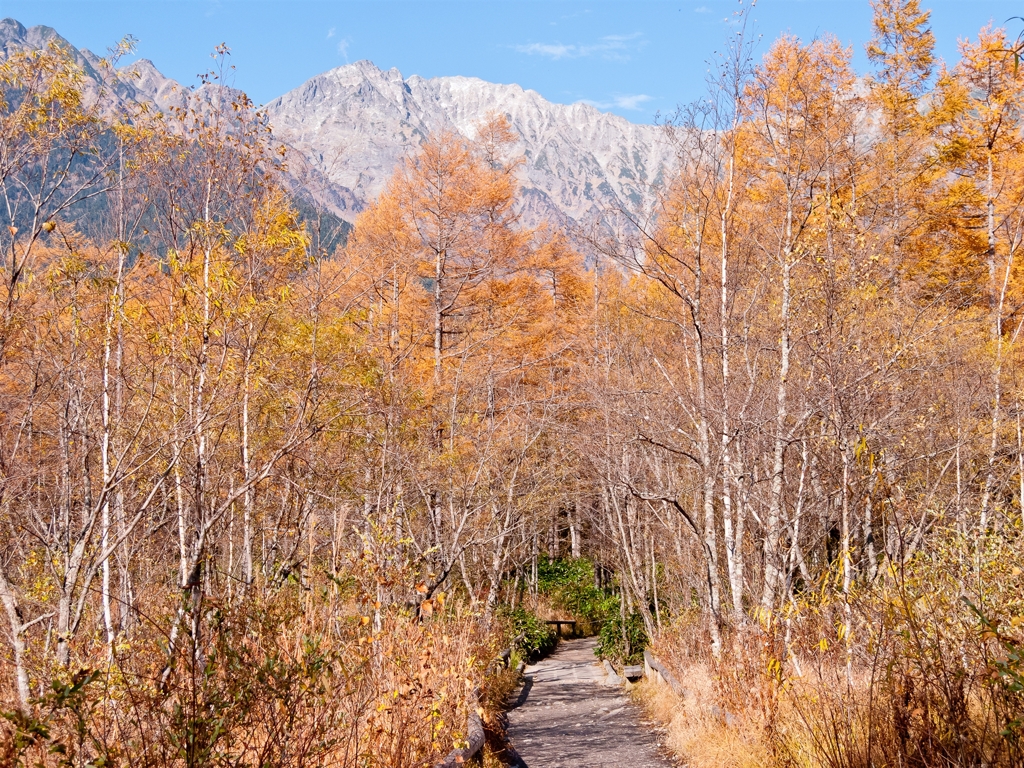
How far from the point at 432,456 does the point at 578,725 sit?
12.8 ft

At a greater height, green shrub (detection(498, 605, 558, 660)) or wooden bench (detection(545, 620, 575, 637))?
green shrub (detection(498, 605, 558, 660))

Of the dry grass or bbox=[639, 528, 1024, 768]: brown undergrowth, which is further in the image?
the dry grass

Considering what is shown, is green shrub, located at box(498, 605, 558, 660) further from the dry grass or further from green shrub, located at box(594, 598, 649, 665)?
the dry grass

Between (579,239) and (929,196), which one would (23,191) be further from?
(929,196)

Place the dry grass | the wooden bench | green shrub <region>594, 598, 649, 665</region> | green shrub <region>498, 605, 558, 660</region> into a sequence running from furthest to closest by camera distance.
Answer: the wooden bench < green shrub <region>498, 605, 558, 660</region> < green shrub <region>594, 598, 649, 665</region> < the dry grass

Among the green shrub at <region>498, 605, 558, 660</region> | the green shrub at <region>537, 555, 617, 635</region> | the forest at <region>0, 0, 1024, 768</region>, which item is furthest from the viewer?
the green shrub at <region>537, 555, 617, 635</region>

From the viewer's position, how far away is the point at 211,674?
301 cm

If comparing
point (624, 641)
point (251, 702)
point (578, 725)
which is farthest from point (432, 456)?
point (251, 702)

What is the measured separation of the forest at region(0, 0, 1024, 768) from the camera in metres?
3.56

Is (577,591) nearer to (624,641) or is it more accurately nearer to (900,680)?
(624,641)

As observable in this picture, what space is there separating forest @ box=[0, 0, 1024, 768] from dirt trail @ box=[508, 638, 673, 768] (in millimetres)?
547

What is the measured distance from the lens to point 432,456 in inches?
411

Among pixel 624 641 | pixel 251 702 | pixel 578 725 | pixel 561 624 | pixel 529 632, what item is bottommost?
pixel 561 624

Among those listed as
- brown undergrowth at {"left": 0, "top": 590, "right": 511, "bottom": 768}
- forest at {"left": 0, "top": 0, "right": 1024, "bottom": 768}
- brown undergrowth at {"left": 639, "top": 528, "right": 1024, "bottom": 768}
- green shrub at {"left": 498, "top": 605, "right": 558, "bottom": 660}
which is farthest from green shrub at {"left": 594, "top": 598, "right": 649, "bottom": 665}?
brown undergrowth at {"left": 0, "top": 590, "right": 511, "bottom": 768}
